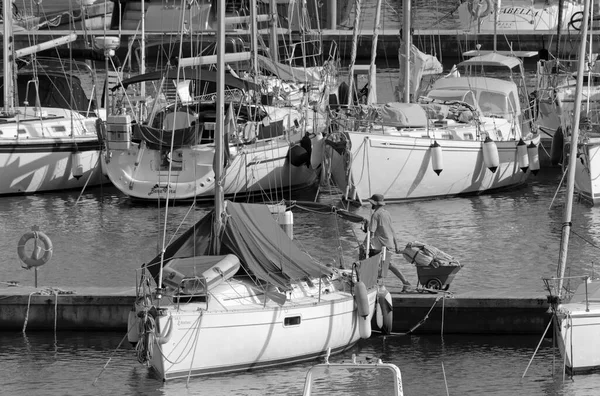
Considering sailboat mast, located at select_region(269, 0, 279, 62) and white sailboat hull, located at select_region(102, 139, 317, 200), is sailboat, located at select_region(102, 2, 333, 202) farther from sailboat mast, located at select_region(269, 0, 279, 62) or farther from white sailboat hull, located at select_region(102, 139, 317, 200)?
sailboat mast, located at select_region(269, 0, 279, 62)

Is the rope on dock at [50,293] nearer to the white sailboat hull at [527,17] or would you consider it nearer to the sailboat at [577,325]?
the sailboat at [577,325]

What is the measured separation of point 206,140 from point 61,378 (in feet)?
46.3

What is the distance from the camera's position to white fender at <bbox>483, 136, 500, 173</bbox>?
113 feet

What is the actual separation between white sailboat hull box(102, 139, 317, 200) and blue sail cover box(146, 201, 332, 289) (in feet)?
39.1

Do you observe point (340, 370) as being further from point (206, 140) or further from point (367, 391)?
point (206, 140)

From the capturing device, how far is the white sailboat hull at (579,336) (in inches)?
747

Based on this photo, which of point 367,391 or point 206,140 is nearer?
point 367,391

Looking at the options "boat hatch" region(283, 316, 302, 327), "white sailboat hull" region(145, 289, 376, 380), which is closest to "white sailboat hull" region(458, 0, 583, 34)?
"white sailboat hull" region(145, 289, 376, 380)

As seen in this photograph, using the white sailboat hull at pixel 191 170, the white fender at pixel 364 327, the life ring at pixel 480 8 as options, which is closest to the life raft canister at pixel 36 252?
the white fender at pixel 364 327

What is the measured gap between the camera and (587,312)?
1902 centimetres

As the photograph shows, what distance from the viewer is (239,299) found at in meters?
19.5

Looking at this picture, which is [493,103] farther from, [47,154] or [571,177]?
[571,177]

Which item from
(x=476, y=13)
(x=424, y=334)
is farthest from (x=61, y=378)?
(x=476, y=13)

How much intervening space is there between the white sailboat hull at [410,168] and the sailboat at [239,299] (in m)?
11.7
